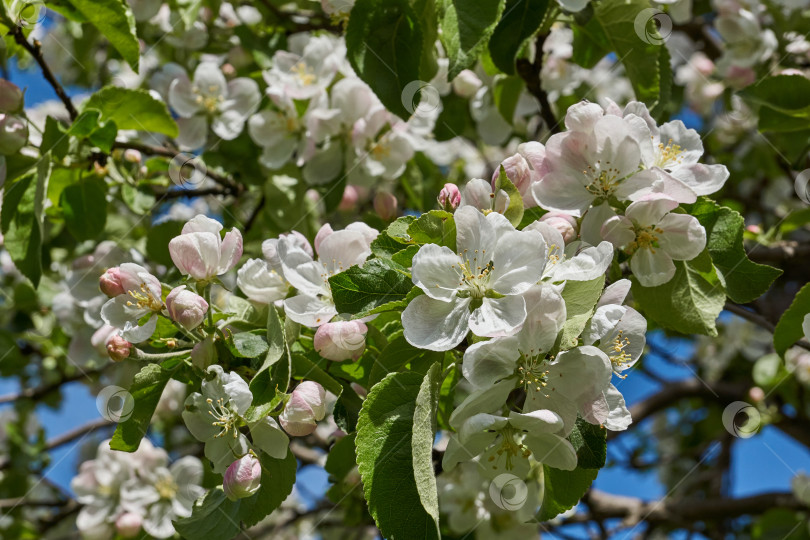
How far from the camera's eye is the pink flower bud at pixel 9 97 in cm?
154

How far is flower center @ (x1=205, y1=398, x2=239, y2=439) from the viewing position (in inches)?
44.1

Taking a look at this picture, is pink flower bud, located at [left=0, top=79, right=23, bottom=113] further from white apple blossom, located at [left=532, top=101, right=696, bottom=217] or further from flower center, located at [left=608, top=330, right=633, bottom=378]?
flower center, located at [left=608, top=330, right=633, bottom=378]

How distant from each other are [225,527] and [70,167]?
Answer: 93 cm

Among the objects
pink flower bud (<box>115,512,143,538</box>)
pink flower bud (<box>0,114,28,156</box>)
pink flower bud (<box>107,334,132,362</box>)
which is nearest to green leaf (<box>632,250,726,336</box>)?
pink flower bud (<box>107,334,132,362</box>)

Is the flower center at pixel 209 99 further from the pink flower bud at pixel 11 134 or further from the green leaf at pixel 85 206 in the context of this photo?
the pink flower bud at pixel 11 134

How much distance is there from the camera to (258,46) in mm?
2160

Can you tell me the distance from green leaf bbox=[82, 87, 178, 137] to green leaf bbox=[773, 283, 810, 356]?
134 centimetres

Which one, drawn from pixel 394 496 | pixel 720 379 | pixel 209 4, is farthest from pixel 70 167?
pixel 720 379

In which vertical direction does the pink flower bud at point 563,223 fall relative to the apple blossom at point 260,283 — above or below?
above

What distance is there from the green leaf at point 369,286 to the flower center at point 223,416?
22cm

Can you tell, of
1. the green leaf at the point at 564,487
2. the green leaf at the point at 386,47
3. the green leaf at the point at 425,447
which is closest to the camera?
the green leaf at the point at 425,447

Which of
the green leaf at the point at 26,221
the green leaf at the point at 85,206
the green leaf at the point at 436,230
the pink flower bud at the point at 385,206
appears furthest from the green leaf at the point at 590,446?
the green leaf at the point at 85,206

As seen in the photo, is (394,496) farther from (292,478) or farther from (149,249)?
(149,249)

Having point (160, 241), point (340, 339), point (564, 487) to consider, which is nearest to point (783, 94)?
point (564, 487)
